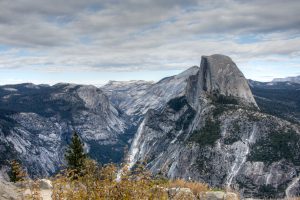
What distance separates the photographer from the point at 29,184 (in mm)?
12570

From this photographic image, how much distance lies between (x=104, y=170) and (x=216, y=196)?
10.4m

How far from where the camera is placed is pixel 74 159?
64.4 meters

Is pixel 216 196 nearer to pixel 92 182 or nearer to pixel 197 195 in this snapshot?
pixel 197 195

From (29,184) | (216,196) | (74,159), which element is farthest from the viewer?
(74,159)

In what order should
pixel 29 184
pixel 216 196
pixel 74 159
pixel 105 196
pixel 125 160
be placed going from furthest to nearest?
pixel 74 159
pixel 216 196
pixel 29 184
pixel 125 160
pixel 105 196

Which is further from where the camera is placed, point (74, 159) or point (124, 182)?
point (74, 159)

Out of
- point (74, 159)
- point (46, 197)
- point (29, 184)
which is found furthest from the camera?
point (74, 159)

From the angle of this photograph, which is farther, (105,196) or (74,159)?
(74,159)

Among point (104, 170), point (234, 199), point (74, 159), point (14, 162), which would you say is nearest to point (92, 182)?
point (104, 170)

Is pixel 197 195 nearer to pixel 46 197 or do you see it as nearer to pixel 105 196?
pixel 46 197

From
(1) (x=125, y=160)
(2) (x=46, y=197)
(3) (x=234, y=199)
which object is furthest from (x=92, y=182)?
(2) (x=46, y=197)

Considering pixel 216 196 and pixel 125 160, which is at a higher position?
pixel 125 160

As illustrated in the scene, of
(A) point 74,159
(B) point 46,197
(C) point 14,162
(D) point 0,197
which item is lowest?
(A) point 74,159

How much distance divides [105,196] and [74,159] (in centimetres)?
5538
